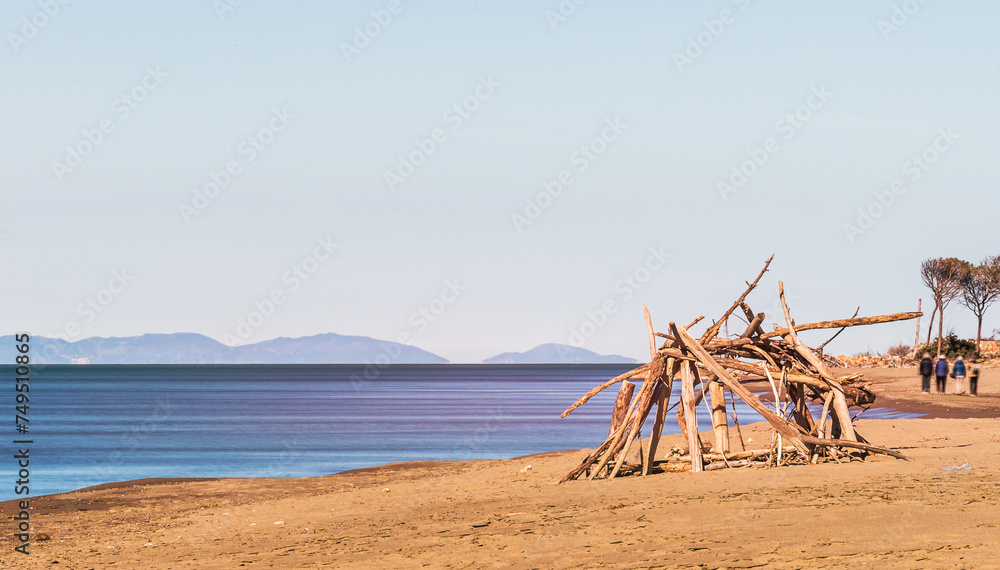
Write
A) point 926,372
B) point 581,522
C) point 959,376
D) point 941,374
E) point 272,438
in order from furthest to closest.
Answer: point 926,372, point 941,374, point 272,438, point 959,376, point 581,522

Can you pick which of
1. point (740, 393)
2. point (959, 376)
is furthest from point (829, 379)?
point (959, 376)

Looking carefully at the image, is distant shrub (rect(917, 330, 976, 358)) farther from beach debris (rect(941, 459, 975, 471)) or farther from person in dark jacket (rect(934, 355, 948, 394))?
beach debris (rect(941, 459, 975, 471))

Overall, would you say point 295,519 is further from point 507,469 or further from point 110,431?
point 110,431

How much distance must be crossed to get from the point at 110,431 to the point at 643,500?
134 feet

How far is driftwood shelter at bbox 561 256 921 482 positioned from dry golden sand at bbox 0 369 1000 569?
0.51 meters

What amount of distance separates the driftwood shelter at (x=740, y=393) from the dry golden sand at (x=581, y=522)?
20.0 inches

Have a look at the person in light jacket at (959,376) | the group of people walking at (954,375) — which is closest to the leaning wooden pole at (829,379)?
the group of people walking at (954,375)

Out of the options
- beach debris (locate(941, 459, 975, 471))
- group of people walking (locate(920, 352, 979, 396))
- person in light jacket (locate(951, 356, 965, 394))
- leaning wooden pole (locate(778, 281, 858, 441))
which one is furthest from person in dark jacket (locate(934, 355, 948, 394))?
beach debris (locate(941, 459, 975, 471))

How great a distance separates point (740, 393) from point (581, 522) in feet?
12.8

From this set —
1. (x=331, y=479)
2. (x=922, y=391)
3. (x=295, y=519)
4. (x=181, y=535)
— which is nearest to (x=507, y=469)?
(x=331, y=479)

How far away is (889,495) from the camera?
10312 millimetres

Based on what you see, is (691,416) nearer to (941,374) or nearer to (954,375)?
(941,374)

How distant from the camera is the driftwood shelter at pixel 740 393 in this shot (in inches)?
530

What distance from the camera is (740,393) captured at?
1311 cm
